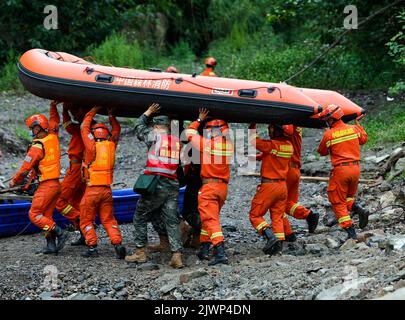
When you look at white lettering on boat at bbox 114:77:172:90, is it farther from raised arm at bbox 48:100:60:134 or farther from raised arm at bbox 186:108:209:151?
raised arm at bbox 48:100:60:134

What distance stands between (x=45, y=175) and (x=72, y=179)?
504 mm

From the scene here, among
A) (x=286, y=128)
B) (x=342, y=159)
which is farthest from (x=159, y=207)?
(x=342, y=159)

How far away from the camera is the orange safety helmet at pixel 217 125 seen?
28.1 ft

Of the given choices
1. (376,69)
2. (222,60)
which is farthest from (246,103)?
(222,60)

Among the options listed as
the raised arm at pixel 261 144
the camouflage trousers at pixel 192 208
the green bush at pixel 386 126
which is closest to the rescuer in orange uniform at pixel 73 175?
the camouflage trousers at pixel 192 208

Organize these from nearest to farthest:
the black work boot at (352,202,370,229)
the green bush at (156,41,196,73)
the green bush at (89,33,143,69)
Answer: the black work boot at (352,202,370,229) < the green bush at (89,33,143,69) < the green bush at (156,41,196,73)

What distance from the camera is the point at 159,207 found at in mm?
8555

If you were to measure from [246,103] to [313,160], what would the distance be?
15.3 ft

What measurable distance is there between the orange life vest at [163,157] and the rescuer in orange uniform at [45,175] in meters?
1.14

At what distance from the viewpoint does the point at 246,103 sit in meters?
8.54

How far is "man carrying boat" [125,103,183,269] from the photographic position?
27.8ft

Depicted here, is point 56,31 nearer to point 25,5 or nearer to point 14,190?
point 25,5

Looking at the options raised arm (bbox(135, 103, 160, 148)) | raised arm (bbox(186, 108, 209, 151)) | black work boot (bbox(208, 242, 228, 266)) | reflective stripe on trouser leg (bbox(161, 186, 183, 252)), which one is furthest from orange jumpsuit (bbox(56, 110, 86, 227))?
black work boot (bbox(208, 242, 228, 266))

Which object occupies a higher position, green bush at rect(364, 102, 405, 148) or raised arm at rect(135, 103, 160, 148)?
raised arm at rect(135, 103, 160, 148)
